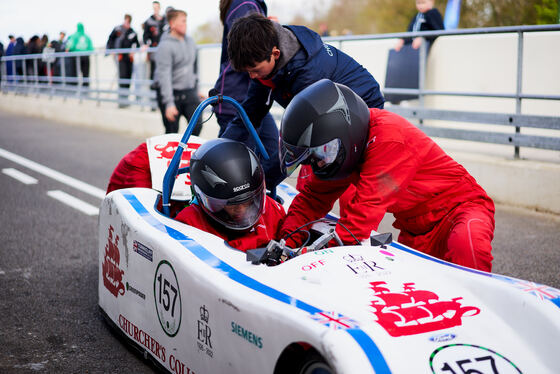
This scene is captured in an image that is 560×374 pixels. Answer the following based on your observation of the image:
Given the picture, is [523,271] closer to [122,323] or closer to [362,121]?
[362,121]

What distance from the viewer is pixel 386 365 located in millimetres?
2318

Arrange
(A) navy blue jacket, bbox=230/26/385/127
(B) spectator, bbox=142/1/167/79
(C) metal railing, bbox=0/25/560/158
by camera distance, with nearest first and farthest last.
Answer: (A) navy blue jacket, bbox=230/26/385/127
(C) metal railing, bbox=0/25/560/158
(B) spectator, bbox=142/1/167/79

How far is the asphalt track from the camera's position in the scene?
3680 mm

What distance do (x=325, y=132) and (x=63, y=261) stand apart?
2986 millimetres

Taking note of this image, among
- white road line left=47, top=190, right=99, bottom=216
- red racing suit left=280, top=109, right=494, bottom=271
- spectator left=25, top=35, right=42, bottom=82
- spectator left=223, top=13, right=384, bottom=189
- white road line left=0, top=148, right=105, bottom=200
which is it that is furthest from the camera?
spectator left=25, top=35, right=42, bottom=82

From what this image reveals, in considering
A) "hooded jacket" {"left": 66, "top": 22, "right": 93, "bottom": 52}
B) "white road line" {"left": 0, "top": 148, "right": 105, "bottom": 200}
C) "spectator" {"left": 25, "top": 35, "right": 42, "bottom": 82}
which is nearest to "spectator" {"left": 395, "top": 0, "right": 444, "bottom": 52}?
"white road line" {"left": 0, "top": 148, "right": 105, "bottom": 200}

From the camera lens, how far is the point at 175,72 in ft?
29.0

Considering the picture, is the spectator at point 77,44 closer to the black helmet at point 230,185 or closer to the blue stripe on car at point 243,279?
the blue stripe on car at point 243,279

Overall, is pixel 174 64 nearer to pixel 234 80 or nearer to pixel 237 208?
pixel 234 80

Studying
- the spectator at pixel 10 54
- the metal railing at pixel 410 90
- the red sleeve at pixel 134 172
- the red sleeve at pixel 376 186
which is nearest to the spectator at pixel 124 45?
the metal railing at pixel 410 90

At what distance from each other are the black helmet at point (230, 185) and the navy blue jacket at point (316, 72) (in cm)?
61

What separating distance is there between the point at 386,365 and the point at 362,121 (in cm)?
131

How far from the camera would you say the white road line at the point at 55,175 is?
8.05 metres

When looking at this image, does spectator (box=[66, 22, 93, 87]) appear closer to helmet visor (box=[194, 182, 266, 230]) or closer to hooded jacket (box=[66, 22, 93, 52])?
hooded jacket (box=[66, 22, 93, 52])
